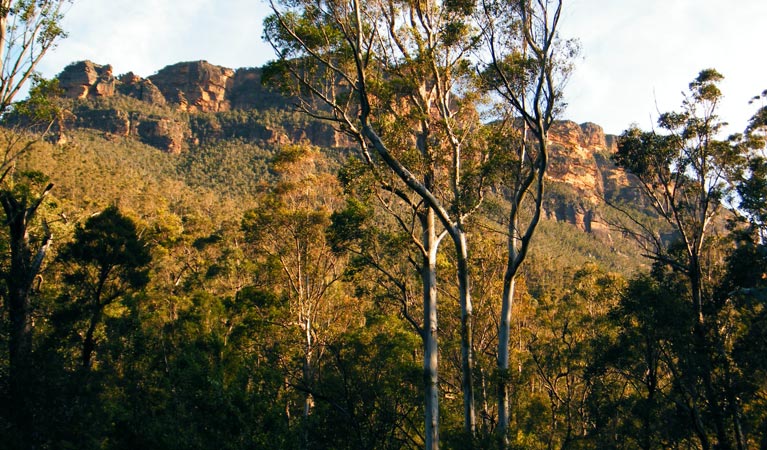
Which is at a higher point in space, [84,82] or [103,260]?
[84,82]

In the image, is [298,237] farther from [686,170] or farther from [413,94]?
[686,170]

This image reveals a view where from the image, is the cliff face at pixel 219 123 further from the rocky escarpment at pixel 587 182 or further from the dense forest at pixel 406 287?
the dense forest at pixel 406 287

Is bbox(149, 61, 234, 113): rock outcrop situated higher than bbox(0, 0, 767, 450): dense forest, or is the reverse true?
bbox(149, 61, 234, 113): rock outcrop

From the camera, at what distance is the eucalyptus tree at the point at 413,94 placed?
26.4 ft

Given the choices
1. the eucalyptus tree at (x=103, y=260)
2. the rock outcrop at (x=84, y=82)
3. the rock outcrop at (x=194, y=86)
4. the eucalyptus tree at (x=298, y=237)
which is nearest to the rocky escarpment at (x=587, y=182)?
the rock outcrop at (x=194, y=86)

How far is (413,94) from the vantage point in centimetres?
937

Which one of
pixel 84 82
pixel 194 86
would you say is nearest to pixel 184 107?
pixel 194 86

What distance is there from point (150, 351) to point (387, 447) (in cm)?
1064

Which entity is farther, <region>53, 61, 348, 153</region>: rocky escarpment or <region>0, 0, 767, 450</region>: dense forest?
<region>53, 61, 348, 153</region>: rocky escarpment

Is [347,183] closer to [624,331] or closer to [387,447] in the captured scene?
[387,447]

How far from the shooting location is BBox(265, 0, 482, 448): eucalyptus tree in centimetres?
804

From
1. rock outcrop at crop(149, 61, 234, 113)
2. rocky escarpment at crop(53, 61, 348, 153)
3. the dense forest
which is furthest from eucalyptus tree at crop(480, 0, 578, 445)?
rock outcrop at crop(149, 61, 234, 113)

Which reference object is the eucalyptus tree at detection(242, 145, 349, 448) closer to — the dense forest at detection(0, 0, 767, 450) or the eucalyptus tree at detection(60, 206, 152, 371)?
the dense forest at detection(0, 0, 767, 450)

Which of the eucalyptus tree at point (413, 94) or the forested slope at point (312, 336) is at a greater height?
the eucalyptus tree at point (413, 94)
